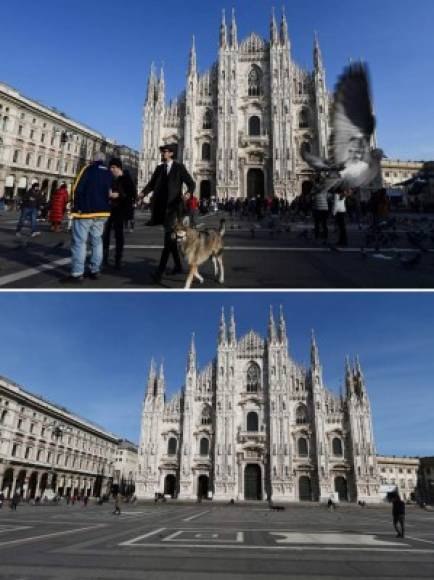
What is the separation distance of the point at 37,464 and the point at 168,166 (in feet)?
136

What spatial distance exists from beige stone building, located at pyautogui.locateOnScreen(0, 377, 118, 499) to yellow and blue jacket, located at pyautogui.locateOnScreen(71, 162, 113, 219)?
999 inches

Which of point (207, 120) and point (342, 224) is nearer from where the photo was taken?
point (342, 224)

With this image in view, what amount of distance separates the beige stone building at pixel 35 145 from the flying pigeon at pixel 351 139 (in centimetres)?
4188

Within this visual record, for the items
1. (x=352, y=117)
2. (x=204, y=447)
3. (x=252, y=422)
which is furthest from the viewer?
(x=252, y=422)

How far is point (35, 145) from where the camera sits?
54.4m

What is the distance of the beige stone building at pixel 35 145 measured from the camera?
49.8m

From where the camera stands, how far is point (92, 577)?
183 inches

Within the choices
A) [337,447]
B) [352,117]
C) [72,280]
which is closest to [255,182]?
[337,447]

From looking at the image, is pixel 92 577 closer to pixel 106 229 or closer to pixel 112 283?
pixel 112 283

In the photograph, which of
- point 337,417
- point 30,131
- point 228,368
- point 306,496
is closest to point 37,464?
point 228,368

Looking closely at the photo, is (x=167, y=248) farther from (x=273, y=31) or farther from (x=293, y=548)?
(x=273, y=31)

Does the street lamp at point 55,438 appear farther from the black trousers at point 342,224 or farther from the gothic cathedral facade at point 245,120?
the black trousers at point 342,224

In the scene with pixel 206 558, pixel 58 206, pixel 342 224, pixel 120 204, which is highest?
pixel 58 206

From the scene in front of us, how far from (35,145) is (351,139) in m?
52.1
